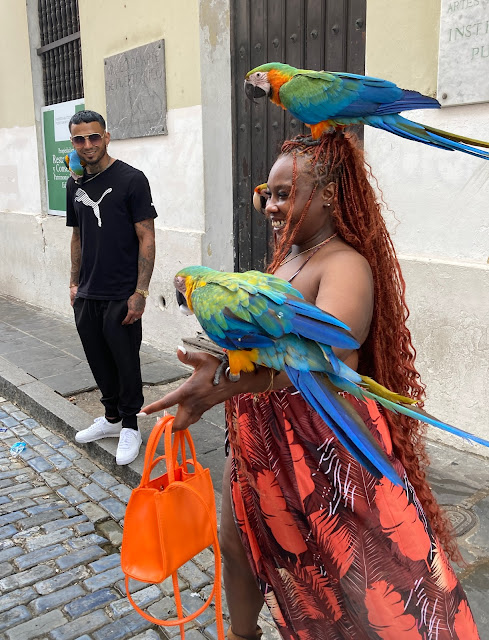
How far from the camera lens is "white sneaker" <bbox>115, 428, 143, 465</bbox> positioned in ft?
11.6

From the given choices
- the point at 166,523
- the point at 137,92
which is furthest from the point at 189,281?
the point at 137,92

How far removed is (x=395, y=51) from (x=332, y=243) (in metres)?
2.56

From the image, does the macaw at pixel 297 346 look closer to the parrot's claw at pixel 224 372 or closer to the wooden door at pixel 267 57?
the parrot's claw at pixel 224 372

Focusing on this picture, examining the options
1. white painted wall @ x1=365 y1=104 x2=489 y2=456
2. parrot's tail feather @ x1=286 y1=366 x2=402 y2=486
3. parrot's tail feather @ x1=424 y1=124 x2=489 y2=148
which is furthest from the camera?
white painted wall @ x1=365 y1=104 x2=489 y2=456

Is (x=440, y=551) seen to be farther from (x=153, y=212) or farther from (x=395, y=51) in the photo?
(x=395, y=51)

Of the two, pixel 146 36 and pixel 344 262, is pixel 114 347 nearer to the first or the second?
pixel 344 262

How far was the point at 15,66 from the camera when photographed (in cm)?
822

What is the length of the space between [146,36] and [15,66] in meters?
3.63

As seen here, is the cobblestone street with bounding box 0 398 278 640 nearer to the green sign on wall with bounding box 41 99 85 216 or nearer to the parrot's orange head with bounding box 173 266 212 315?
the parrot's orange head with bounding box 173 266 212 315

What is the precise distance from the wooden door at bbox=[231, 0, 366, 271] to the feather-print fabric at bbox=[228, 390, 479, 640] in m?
2.51

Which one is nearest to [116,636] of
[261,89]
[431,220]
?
[261,89]

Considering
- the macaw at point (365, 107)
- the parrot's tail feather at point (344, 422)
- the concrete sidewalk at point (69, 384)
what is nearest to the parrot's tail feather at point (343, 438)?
the parrot's tail feather at point (344, 422)

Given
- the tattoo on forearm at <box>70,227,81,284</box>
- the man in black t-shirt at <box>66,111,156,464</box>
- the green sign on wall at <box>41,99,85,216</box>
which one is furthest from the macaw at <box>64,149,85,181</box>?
the green sign on wall at <box>41,99,85,216</box>

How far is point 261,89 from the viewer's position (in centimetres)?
223
